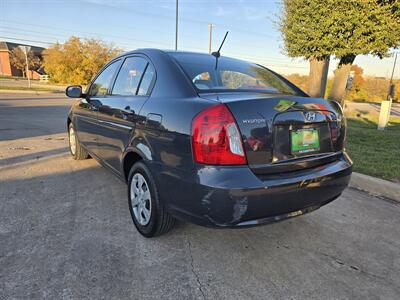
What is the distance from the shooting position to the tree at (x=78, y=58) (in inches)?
1318

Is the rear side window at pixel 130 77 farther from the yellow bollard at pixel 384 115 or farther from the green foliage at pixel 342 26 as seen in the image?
the yellow bollard at pixel 384 115

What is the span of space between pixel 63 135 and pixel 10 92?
56.6 ft

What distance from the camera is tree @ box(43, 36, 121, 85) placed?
33.5 m

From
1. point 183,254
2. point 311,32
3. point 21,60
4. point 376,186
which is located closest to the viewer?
point 183,254

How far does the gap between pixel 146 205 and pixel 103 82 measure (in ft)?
6.50

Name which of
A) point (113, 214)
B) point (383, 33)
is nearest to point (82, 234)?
point (113, 214)

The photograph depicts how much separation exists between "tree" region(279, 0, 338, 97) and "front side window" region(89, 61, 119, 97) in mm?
5382

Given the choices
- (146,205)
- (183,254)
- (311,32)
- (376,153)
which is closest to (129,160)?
(146,205)

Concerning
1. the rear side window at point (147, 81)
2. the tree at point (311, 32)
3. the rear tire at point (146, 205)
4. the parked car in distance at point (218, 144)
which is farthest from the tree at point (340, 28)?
the rear tire at point (146, 205)

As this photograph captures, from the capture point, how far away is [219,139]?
1949mm

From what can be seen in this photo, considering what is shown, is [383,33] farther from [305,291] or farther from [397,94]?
[397,94]

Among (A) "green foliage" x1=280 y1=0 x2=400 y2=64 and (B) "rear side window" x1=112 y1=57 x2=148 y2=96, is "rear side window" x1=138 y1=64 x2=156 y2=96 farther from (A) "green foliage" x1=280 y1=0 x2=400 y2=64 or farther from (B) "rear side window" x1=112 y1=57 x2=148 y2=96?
(A) "green foliage" x1=280 y1=0 x2=400 y2=64

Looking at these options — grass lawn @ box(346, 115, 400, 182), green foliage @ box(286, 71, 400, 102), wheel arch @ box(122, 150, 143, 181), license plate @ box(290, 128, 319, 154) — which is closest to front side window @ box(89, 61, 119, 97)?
wheel arch @ box(122, 150, 143, 181)

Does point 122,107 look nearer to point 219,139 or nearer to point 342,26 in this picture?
point 219,139
